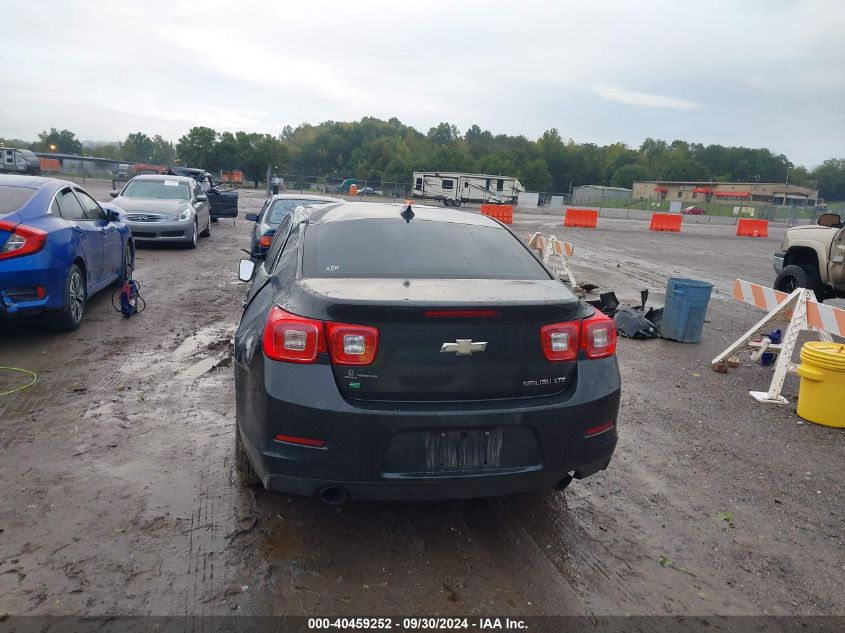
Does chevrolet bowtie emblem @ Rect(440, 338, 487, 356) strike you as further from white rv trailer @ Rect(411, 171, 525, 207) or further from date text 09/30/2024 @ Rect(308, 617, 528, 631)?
white rv trailer @ Rect(411, 171, 525, 207)

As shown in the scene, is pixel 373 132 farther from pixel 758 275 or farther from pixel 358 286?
pixel 358 286

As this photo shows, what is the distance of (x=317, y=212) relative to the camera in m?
4.27

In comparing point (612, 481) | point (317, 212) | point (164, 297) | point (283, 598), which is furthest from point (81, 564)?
point (164, 297)

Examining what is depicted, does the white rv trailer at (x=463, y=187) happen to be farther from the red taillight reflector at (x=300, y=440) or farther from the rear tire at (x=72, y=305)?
the red taillight reflector at (x=300, y=440)

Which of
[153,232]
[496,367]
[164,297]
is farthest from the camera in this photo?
[153,232]

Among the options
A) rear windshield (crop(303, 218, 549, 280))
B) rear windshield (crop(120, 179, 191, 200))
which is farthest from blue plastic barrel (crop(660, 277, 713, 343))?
rear windshield (crop(120, 179, 191, 200))

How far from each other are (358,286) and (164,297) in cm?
683

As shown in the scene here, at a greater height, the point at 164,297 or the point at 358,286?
the point at 358,286

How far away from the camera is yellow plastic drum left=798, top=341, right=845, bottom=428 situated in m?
5.11

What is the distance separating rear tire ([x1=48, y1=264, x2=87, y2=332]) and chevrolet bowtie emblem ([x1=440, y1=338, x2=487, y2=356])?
5097 mm

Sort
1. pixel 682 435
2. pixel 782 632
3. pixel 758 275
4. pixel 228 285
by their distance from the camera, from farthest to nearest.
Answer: pixel 758 275 < pixel 228 285 < pixel 682 435 < pixel 782 632

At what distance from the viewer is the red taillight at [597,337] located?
10.1 feet

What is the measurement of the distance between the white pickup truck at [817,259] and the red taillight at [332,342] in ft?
28.2

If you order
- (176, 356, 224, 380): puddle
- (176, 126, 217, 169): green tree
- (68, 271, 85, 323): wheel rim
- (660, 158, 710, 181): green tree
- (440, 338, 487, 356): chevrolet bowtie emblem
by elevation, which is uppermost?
(660, 158, 710, 181): green tree
